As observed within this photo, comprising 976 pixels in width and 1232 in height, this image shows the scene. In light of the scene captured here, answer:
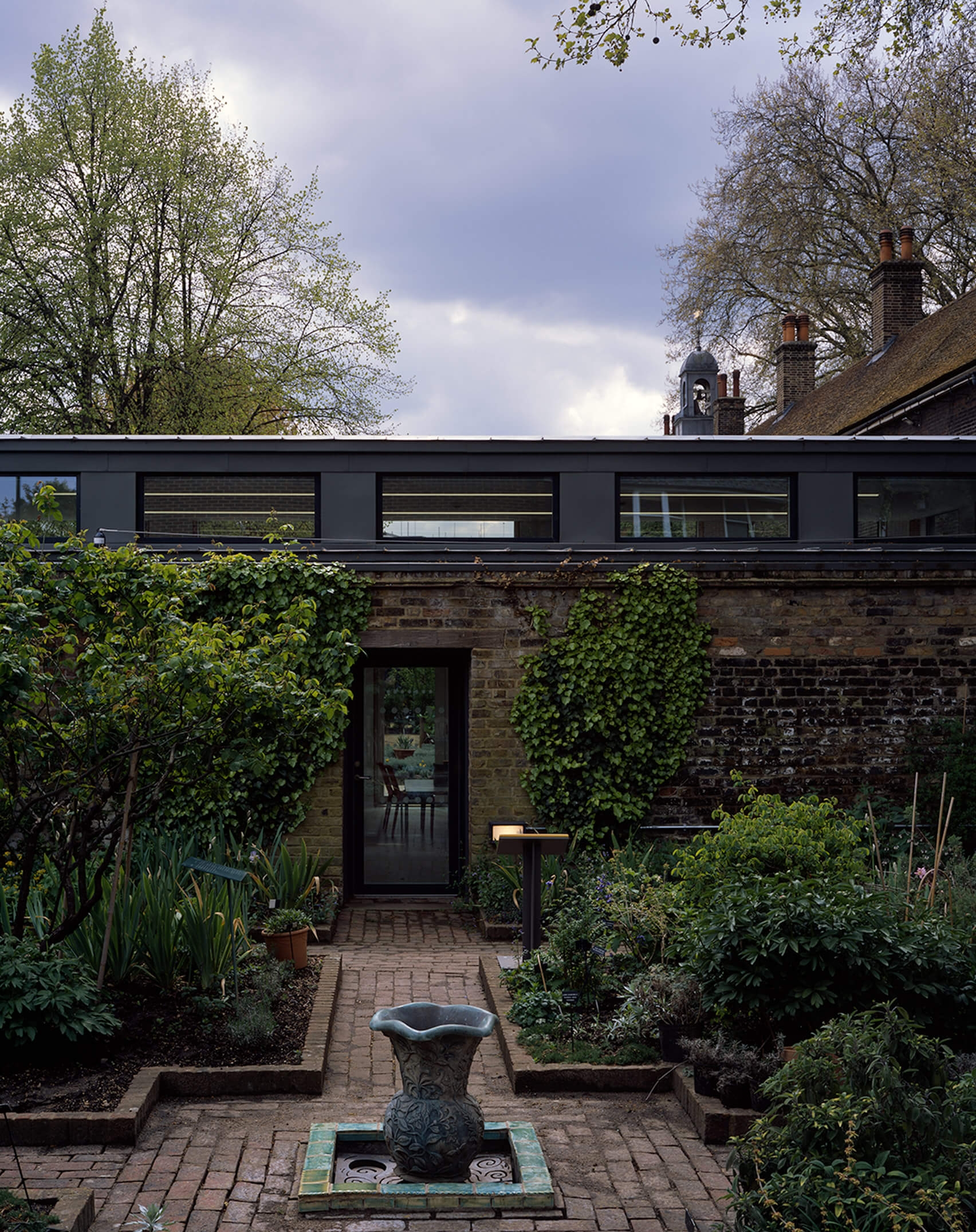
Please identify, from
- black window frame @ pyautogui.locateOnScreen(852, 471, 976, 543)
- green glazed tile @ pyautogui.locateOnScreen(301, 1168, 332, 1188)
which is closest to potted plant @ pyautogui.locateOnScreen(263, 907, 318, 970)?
green glazed tile @ pyautogui.locateOnScreen(301, 1168, 332, 1188)

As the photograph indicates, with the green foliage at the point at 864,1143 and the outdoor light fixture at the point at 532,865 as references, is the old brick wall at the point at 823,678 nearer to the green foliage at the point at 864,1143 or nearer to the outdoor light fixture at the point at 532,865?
the outdoor light fixture at the point at 532,865

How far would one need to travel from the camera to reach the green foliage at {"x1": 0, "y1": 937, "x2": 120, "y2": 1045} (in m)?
5.32

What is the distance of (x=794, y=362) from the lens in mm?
23641

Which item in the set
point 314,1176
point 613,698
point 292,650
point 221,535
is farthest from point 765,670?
point 314,1176

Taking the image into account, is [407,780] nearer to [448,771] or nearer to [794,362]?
[448,771]

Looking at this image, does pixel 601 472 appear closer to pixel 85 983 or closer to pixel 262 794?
pixel 262 794

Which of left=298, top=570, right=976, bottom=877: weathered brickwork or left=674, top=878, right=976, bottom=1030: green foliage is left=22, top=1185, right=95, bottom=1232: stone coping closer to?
left=674, top=878, right=976, bottom=1030: green foliage

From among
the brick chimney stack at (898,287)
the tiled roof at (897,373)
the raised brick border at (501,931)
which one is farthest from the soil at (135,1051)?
the brick chimney stack at (898,287)

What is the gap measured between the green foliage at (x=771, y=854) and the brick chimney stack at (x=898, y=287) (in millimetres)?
16174

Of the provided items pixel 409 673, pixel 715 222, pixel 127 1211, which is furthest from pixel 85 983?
pixel 715 222

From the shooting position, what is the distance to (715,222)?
79.3 ft

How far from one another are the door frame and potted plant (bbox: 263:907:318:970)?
9.28ft

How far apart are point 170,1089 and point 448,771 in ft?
18.7

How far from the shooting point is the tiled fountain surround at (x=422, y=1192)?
4285 mm
